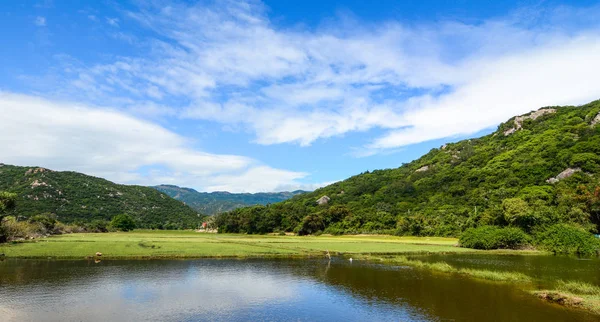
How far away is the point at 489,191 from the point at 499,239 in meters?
50.3

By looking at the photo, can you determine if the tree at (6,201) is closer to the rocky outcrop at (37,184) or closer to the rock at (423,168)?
the rocky outcrop at (37,184)

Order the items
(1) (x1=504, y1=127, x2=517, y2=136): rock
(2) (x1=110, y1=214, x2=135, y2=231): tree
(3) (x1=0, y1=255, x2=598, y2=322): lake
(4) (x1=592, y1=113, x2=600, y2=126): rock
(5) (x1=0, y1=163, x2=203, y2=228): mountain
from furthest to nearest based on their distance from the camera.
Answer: (1) (x1=504, y1=127, x2=517, y2=136): rock
(5) (x1=0, y1=163, x2=203, y2=228): mountain
(2) (x1=110, y1=214, x2=135, y2=231): tree
(4) (x1=592, y1=113, x2=600, y2=126): rock
(3) (x1=0, y1=255, x2=598, y2=322): lake

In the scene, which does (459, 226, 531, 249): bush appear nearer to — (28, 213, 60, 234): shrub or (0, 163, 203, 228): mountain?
(28, 213, 60, 234): shrub

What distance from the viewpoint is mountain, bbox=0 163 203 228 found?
141375 mm

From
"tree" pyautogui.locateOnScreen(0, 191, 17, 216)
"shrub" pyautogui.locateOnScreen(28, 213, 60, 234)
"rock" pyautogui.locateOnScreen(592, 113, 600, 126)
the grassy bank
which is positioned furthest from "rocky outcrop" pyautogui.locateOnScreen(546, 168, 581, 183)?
"shrub" pyautogui.locateOnScreen(28, 213, 60, 234)

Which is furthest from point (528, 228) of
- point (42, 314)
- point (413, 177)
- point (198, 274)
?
point (413, 177)

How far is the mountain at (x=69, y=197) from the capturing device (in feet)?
464

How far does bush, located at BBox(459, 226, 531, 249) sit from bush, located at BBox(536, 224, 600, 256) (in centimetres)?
366

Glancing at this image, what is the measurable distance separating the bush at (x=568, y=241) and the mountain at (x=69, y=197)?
162m

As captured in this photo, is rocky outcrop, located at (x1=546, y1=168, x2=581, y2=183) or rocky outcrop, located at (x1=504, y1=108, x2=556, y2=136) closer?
rocky outcrop, located at (x1=546, y1=168, x2=581, y2=183)

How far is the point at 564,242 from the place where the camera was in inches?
2731

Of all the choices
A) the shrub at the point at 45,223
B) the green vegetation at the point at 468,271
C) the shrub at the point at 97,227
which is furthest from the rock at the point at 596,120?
the shrub at the point at 97,227

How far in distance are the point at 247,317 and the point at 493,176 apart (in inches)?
5084

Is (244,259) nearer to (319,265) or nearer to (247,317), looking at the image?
(319,265)
